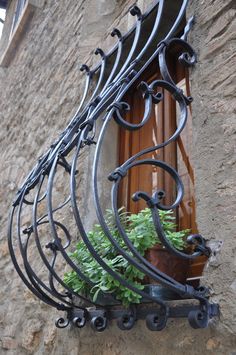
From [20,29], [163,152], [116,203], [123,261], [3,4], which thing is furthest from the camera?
[3,4]

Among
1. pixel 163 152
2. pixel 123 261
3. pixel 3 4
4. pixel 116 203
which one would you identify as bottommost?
pixel 123 261

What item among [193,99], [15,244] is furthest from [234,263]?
[15,244]

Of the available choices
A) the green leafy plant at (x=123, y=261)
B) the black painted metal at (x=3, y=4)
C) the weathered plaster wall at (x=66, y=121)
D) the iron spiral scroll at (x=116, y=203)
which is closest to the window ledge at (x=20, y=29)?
the weathered plaster wall at (x=66, y=121)

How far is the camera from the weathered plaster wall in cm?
104

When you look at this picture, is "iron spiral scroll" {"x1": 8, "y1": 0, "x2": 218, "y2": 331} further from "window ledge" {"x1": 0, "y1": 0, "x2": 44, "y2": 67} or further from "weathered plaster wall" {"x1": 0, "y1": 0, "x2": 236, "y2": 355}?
"window ledge" {"x1": 0, "y1": 0, "x2": 44, "y2": 67}

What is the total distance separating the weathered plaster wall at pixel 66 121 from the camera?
1036mm

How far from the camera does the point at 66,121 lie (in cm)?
231

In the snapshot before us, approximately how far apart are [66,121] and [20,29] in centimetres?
216

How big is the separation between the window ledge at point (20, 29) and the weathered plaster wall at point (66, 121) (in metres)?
0.14

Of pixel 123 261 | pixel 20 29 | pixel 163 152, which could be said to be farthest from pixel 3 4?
pixel 123 261

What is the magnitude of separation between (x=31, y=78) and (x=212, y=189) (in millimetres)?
2569

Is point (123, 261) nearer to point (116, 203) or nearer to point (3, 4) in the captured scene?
point (116, 203)

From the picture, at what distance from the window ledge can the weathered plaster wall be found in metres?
0.14

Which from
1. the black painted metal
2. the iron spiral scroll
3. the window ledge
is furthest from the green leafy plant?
the black painted metal
